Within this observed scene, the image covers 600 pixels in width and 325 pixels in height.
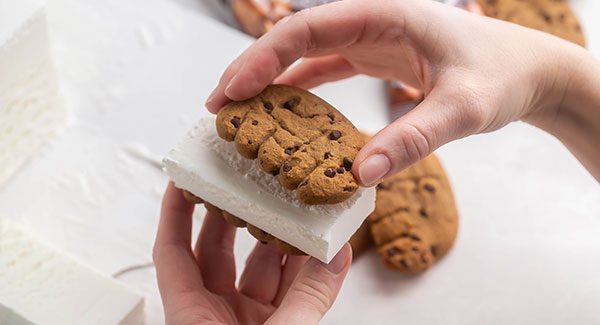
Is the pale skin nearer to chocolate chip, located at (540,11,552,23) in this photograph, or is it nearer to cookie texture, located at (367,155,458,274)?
cookie texture, located at (367,155,458,274)

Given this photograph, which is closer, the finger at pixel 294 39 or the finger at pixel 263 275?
the finger at pixel 294 39

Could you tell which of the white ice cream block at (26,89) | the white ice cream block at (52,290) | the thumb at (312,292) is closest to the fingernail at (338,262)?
the thumb at (312,292)

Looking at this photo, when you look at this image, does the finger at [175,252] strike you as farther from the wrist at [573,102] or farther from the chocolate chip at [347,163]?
the wrist at [573,102]

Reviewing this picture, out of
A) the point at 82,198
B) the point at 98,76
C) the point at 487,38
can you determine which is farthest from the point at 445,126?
the point at 98,76

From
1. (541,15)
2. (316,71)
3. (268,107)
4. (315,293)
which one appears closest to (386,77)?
(316,71)

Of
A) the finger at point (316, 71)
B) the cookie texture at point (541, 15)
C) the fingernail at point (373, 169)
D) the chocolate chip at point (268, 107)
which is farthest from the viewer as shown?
the cookie texture at point (541, 15)

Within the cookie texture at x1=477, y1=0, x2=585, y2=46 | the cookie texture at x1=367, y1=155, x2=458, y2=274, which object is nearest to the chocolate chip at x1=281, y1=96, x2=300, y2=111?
the cookie texture at x1=367, y1=155, x2=458, y2=274

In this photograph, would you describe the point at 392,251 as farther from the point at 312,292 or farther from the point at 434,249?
the point at 312,292

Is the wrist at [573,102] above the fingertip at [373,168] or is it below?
below
